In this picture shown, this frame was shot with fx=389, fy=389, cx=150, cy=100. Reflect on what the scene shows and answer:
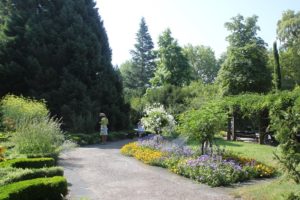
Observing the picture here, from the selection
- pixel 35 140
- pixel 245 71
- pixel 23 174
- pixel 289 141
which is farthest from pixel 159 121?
pixel 245 71

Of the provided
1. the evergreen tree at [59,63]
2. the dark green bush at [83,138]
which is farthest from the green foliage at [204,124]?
the evergreen tree at [59,63]

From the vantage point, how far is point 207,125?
12883mm

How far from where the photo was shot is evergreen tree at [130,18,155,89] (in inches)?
2436

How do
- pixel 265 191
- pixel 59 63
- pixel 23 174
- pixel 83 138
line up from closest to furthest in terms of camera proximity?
pixel 23 174
pixel 265 191
pixel 83 138
pixel 59 63

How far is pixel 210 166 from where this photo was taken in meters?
10.8

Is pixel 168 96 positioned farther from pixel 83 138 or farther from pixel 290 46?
pixel 290 46

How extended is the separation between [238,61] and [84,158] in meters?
26.5

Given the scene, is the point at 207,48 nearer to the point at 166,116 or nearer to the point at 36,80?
the point at 36,80

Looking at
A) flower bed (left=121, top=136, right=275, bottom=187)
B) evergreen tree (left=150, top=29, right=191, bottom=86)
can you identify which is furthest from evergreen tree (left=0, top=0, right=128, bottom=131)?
evergreen tree (left=150, top=29, right=191, bottom=86)

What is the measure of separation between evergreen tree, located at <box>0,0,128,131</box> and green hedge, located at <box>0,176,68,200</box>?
56.2 ft

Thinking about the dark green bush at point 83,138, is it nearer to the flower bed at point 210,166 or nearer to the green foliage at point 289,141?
the flower bed at point 210,166

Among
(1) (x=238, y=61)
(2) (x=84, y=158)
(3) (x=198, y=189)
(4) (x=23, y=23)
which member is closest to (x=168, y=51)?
(1) (x=238, y=61)

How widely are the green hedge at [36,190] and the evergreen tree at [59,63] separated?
17.1 m

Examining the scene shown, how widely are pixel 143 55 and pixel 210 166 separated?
51.9m
